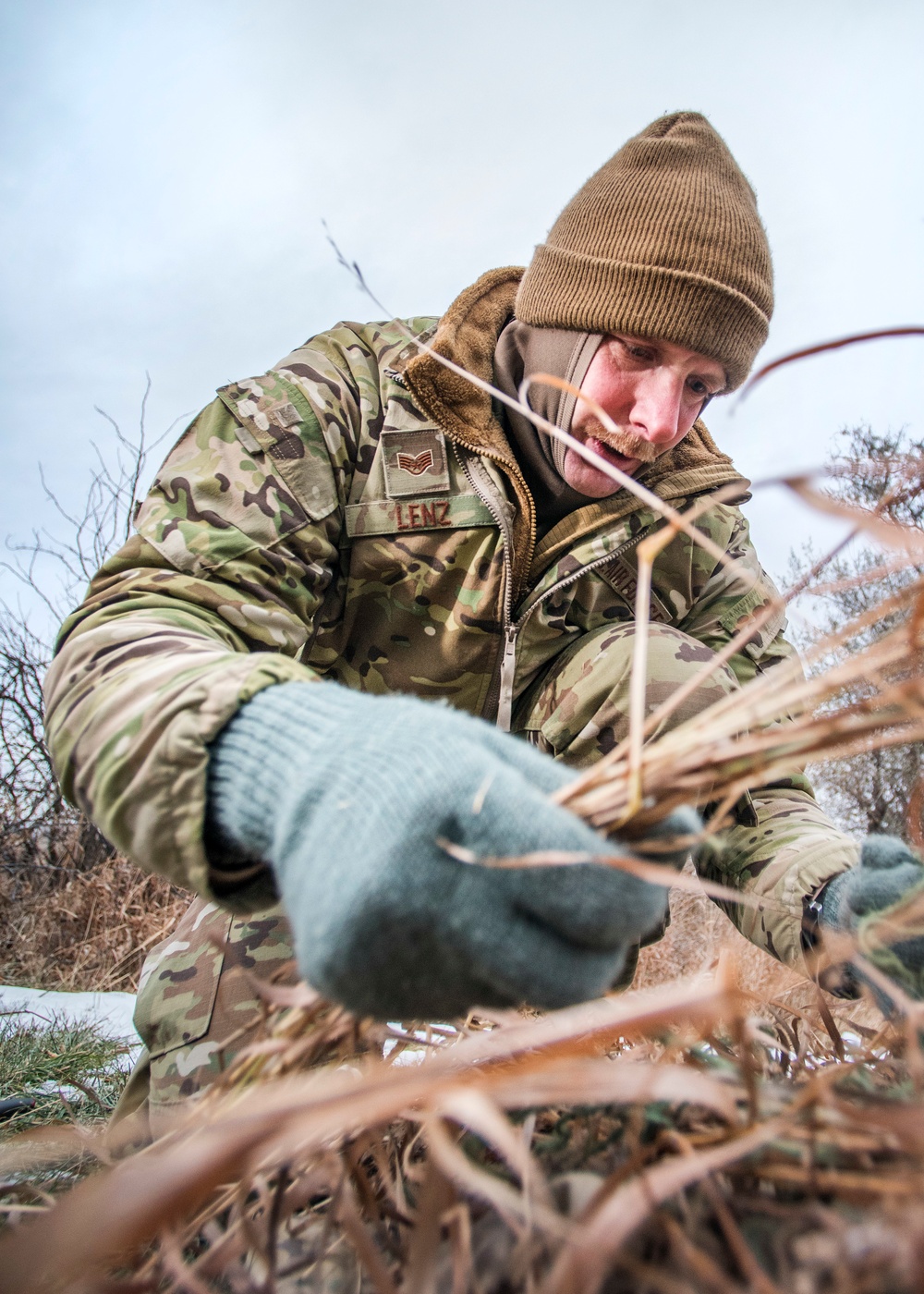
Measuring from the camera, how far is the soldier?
654mm

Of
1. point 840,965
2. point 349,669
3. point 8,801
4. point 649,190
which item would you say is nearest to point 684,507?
point 649,190

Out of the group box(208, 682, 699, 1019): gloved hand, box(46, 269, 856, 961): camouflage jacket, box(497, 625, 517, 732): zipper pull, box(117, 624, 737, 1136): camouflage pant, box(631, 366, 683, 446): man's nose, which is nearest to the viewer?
box(208, 682, 699, 1019): gloved hand

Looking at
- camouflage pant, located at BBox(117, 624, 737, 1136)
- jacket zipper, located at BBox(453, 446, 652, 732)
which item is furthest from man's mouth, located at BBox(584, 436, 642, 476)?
camouflage pant, located at BBox(117, 624, 737, 1136)

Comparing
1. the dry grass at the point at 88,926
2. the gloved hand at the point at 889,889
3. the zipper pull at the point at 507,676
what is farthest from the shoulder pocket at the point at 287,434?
the dry grass at the point at 88,926

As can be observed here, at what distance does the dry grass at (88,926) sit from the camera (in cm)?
410

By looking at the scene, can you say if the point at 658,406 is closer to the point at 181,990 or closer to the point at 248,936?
the point at 248,936

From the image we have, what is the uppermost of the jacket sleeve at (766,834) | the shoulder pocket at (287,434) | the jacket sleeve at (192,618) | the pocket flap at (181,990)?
the shoulder pocket at (287,434)

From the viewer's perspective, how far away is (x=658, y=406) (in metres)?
1.67

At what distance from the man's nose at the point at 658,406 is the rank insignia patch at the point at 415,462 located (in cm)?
41

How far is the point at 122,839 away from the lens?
36.3 inches

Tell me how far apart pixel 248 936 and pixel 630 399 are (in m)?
1.31

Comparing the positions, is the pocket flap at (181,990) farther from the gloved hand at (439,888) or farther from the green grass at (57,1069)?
the gloved hand at (439,888)

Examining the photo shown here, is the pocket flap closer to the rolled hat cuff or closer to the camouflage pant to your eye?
the camouflage pant

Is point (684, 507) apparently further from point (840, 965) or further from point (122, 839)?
point (122, 839)
